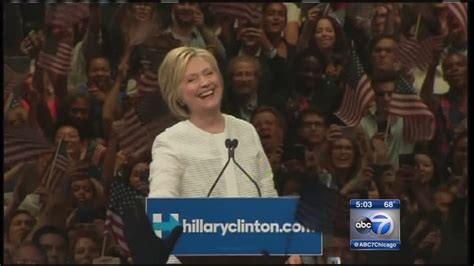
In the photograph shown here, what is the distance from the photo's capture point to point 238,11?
6.02m

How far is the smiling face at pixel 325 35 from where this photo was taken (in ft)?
19.8

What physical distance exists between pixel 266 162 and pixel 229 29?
0.79 metres

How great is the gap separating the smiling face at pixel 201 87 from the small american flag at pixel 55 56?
672mm

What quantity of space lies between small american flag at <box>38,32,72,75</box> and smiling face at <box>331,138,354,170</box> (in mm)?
1598

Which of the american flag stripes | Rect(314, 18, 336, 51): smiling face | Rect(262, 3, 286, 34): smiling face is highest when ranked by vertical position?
Rect(262, 3, 286, 34): smiling face

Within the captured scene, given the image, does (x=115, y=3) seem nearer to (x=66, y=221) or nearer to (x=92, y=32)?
(x=92, y=32)

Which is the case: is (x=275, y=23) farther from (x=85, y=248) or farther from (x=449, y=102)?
(x=85, y=248)

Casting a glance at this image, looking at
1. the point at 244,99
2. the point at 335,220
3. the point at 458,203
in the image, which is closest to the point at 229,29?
the point at 244,99

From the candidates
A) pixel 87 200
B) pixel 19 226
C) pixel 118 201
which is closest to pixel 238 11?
pixel 118 201

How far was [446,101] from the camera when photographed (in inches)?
240

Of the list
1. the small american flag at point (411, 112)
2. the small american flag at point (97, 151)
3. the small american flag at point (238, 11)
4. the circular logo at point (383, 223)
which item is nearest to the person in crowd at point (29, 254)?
the small american flag at point (97, 151)

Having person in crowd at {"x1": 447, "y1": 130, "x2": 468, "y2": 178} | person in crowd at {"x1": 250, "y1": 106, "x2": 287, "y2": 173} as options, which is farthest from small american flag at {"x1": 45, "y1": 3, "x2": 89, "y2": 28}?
person in crowd at {"x1": 447, "y1": 130, "x2": 468, "y2": 178}

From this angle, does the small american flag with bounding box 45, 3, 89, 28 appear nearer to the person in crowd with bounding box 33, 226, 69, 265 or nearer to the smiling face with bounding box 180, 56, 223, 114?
the smiling face with bounding box 180, 56, 223, 114

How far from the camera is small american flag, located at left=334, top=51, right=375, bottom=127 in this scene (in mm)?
6055
